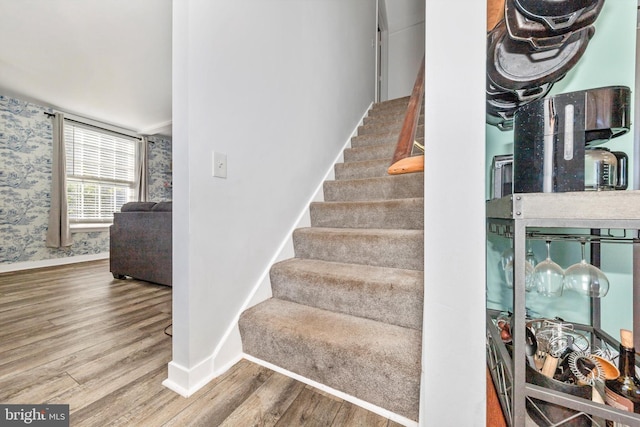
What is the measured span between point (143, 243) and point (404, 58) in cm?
500

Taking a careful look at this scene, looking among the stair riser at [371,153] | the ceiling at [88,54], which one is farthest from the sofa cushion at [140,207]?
the stair riser at [371,153]

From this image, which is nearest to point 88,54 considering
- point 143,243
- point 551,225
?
point 143,243

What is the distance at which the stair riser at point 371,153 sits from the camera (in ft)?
7.43

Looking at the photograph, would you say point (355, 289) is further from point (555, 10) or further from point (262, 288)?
point (555, 10)

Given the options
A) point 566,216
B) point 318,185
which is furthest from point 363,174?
point 566,216

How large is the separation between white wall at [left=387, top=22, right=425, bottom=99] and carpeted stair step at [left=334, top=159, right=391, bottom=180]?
3.24m

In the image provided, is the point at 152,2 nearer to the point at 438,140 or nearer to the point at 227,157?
the point at 227,157

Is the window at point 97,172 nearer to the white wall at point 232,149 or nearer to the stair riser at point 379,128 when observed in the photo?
the white wall at point 232,149

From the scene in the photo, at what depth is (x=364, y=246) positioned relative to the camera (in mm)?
1456

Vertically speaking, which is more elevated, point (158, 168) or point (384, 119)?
point (384, 119)

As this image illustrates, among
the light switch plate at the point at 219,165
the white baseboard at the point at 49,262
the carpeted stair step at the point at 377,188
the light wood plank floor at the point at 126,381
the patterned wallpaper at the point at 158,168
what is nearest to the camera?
the light wood plank floor at the point at 126,381

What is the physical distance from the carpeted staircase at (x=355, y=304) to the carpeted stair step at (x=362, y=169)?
0.22 m

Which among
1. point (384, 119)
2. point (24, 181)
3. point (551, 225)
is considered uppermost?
point (384, 119)

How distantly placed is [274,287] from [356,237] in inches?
21.9
